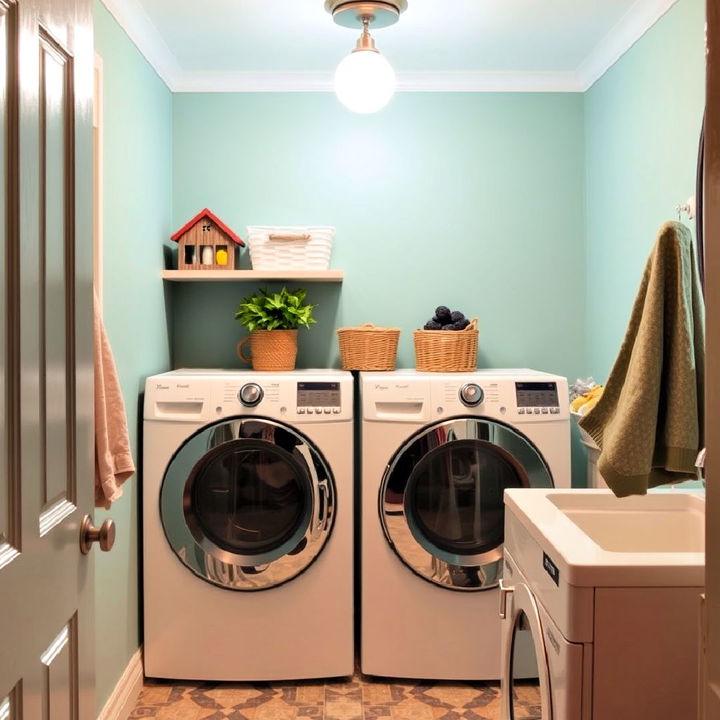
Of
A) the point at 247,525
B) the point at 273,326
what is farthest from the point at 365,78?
the point at 247,525

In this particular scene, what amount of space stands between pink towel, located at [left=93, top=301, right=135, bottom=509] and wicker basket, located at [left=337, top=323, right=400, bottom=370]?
4.22ft

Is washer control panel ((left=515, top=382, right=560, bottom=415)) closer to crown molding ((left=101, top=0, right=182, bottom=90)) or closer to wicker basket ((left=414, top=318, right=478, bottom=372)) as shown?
wicker basket ((left=414, top=318, right=478, bottom=372))

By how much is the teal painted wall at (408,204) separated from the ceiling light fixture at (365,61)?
0.64 meters

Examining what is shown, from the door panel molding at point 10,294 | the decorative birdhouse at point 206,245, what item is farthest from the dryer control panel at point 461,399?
the door panel molding at point 10,294

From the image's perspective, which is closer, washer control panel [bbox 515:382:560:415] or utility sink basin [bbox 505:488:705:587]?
utility sink basin [bbox 505:488:705:587]

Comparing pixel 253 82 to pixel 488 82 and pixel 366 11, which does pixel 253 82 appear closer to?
pixel 366 11

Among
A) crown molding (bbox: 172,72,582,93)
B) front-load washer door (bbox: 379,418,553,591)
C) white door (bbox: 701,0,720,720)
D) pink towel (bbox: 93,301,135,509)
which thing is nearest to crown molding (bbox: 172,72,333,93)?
crown molding (bbox: 172,72,582,93)

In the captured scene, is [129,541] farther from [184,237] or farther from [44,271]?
[44,271]

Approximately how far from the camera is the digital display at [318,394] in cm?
262

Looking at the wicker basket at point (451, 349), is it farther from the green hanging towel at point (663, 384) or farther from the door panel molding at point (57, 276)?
the door panel molding at point (57, 276)

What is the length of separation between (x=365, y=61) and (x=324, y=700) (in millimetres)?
2120

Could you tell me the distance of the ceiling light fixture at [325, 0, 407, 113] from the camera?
246cm

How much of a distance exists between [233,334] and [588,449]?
1.50m

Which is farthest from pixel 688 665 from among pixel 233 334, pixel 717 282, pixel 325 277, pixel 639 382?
pixel 233 334
